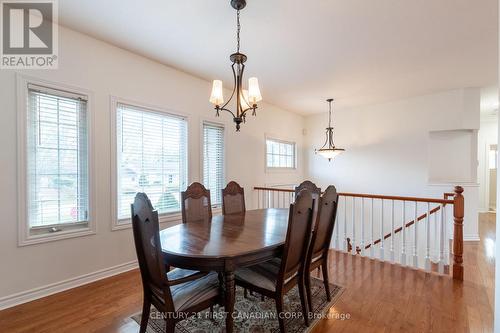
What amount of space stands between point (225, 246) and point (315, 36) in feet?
7.75

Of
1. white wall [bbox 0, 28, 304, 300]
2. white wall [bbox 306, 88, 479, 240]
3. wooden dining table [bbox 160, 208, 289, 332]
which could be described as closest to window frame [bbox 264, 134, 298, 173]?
white wall [bbox 306, 88, 479, 240]

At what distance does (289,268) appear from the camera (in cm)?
175

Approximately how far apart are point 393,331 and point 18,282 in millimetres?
3270

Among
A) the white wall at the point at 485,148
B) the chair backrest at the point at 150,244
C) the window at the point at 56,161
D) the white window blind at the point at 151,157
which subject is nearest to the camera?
the chair backrest at the point at 150,244

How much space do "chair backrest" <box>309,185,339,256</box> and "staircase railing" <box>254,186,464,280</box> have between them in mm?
958

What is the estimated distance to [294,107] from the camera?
5.55m

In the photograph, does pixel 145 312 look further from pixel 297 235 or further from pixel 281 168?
pixel 281 168

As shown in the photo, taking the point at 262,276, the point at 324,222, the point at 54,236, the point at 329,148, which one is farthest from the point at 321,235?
the point at 329,148

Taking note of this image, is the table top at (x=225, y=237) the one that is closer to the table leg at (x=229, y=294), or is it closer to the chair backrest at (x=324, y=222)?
the table leg at (x=229, y=294)

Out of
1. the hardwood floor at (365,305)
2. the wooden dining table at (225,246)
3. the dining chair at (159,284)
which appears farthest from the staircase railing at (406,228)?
the dining chair at (159,284)

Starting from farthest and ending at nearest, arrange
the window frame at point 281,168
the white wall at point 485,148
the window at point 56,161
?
1. the white wall at point 485,148
2. the window frame at point 281,168
3. the window at point 56,161

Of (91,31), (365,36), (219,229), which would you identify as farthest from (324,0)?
(91,31)

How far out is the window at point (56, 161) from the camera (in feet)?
7.68

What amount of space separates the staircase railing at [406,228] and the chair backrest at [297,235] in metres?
1.50
